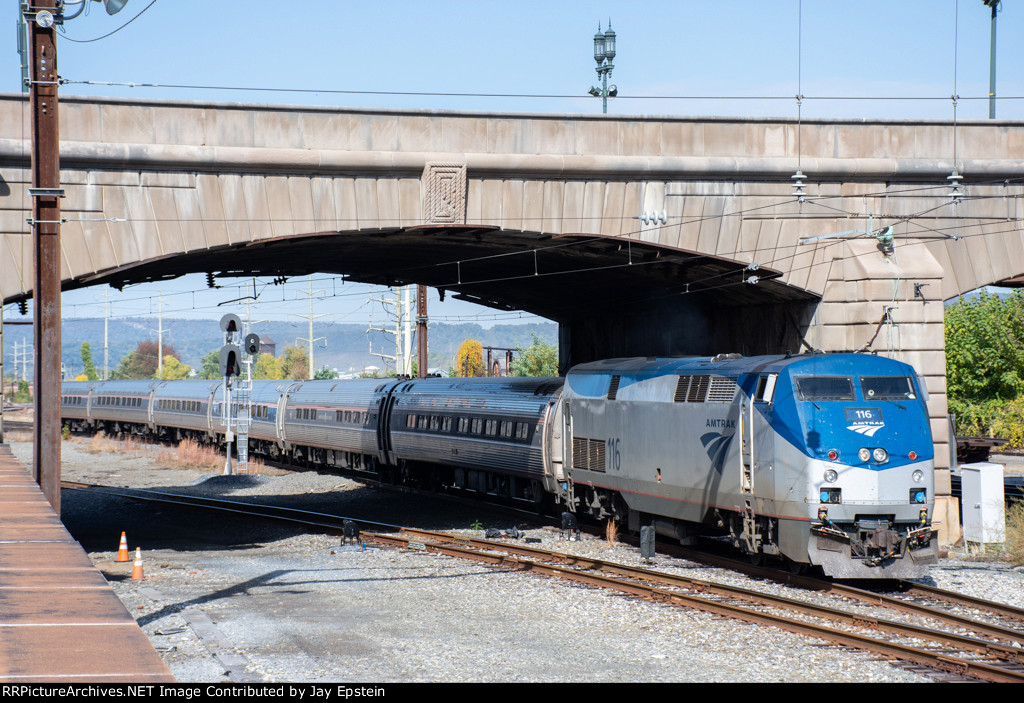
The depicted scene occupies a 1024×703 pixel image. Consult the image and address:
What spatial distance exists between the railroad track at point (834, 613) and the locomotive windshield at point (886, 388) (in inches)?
119

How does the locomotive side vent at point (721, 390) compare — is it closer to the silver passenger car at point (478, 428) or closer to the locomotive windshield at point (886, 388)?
the locomotive windshield at point (886, 388)

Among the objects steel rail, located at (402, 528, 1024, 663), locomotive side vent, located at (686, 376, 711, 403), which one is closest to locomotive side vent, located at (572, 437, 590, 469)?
steel rail, located at (402, 528, 1024, 663)

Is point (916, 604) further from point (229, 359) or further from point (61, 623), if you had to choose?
point (229, 359)

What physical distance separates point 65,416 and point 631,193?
203ft

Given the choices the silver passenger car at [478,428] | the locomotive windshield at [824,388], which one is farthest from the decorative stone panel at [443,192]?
the locomotive windshield at [824,388]

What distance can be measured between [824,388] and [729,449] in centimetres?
202

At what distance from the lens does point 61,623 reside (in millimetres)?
6215

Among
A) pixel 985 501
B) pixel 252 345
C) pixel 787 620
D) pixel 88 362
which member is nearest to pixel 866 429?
pixel 787 620

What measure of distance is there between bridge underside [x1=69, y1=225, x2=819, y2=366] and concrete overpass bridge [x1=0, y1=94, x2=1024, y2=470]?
155 millimetres

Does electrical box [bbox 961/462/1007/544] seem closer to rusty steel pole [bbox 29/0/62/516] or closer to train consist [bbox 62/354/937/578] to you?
train consist [bbox 62/354/937/578]

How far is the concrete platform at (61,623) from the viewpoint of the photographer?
514cm

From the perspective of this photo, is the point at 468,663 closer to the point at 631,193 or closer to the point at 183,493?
the point at 631,193

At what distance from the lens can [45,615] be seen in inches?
253
